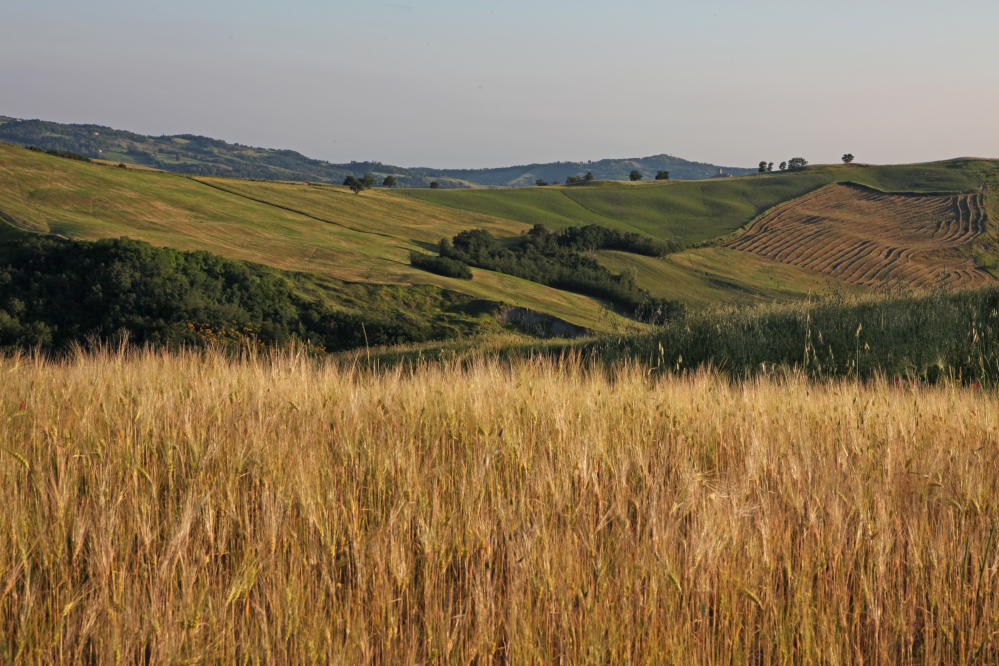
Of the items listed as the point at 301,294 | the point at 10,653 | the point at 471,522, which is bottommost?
the point at 301,294

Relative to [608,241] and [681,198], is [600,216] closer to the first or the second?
[681,198]

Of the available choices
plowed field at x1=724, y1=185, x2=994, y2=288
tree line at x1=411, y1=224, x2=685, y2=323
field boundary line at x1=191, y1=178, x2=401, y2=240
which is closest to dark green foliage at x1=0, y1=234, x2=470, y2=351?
tree line at x1=411, y1=224, x2=685, y2=323

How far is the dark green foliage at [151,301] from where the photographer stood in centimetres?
3036

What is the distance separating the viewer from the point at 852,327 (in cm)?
1124

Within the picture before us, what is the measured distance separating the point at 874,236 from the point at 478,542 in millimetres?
77706

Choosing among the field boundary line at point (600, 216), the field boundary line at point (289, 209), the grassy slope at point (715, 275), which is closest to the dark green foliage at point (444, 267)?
the field boundary line at point (289, 209)

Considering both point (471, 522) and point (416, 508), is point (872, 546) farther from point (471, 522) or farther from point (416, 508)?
point (416, 508)

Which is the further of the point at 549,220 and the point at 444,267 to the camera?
the point at 549,220

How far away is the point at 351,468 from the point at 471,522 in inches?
32.0

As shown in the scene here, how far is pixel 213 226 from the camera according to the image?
159 feet

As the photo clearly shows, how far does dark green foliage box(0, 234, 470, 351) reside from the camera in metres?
30.4

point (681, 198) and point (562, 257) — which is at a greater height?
point (681, 198)

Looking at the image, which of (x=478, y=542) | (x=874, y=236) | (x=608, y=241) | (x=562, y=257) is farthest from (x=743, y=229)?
(x=478, y=542)

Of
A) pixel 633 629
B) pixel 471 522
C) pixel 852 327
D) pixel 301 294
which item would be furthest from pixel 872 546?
pixel 301 294
